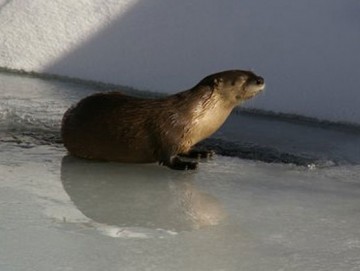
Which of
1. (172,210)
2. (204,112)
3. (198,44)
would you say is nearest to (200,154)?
(204,112)

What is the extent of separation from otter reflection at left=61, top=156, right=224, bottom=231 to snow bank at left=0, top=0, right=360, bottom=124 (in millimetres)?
1348

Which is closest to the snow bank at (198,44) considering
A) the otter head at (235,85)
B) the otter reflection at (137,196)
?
the otter head at (235,85)

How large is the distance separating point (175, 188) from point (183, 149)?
32 cm

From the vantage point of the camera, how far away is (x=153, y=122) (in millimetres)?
3174

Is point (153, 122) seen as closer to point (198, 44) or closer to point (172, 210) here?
point (172, 210)

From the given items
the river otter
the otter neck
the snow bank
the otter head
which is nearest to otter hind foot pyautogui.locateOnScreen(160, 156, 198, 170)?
the river otter

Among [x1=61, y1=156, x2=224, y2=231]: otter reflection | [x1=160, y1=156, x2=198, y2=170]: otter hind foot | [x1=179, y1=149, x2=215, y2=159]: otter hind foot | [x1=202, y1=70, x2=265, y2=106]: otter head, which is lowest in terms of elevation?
[x1=61, y1=156, x2=224, y2=231]: otter reflection

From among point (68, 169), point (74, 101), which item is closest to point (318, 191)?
point (68, 169)

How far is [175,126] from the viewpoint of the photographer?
3.18 m

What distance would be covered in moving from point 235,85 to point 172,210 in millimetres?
755

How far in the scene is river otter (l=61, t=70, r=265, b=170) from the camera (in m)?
3.17

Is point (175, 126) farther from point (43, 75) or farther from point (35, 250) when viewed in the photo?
point (43, 75)

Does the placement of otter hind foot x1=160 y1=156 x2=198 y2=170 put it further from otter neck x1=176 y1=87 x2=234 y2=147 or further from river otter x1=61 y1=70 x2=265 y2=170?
otter neck x1=176 y1=87 x2=234 y2=147

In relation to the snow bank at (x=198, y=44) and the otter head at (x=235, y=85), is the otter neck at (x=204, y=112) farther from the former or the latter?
the snow bank at (x=198, y=44)
